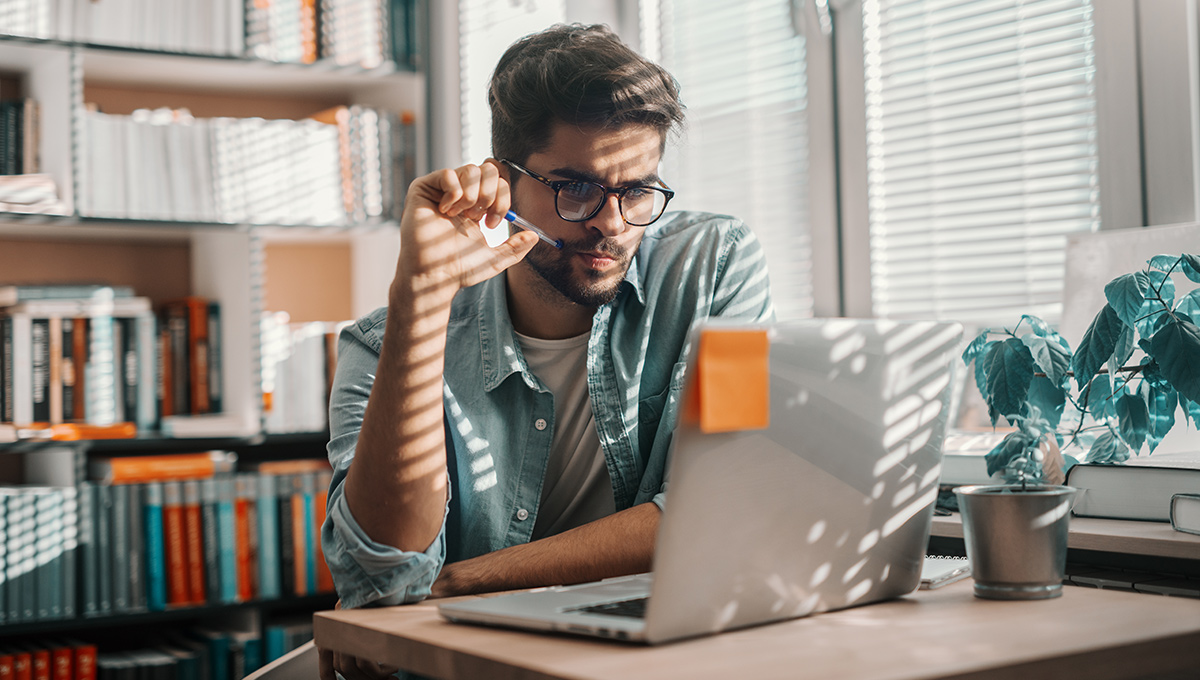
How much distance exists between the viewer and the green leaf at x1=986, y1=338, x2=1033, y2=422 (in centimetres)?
122

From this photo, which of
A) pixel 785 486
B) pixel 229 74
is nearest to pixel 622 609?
pixel 785 486

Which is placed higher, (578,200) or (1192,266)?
(578,200)

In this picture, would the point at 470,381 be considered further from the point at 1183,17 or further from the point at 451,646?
the point at 1183,17

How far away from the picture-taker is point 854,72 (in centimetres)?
212

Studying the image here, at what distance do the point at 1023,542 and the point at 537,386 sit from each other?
27.1 inches

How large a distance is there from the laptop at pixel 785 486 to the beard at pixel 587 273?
1.76ft

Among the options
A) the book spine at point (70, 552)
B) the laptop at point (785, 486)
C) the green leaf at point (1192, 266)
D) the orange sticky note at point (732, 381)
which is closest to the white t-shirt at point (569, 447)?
the laptop at point (785, 486)

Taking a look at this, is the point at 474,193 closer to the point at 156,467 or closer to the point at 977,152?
the point at 977,152

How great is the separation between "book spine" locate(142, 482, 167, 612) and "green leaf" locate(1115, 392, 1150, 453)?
1.94 m

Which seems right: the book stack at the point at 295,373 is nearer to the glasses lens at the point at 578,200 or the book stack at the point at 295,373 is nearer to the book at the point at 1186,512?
the glasses lens at the point at 578,200

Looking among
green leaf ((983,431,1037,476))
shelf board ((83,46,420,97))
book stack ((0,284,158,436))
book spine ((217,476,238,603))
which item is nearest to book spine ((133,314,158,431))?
book stack ((0,284,158,436))

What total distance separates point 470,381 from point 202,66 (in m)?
1.52

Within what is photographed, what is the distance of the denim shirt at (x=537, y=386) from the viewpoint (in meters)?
1.40

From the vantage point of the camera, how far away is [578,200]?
1444 mm
